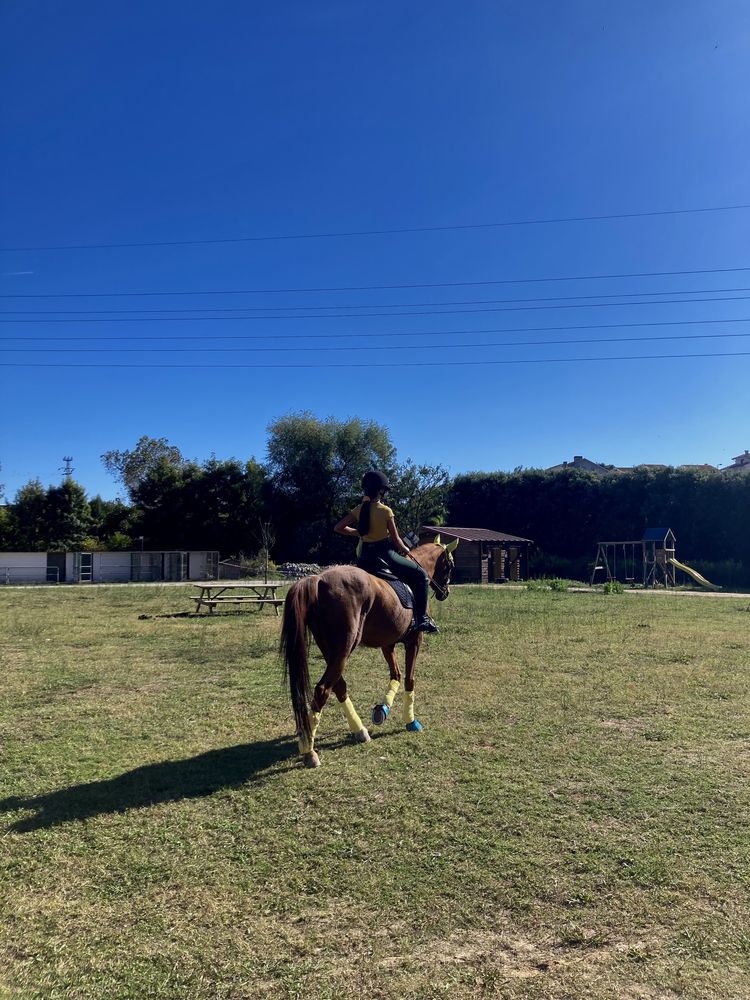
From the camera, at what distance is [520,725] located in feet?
21.1

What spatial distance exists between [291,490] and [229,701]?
33536 mm

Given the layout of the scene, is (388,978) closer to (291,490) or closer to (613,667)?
(613,667)

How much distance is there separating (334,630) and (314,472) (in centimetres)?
3496

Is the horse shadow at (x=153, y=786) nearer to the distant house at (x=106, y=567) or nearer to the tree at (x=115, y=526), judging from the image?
the distant house at (x=106, y=567)

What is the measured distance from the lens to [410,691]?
21.6 feet

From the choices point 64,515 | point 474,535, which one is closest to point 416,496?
point 474,535

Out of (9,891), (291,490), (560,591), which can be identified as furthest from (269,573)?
(9,891)

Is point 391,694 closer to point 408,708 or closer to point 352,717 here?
point 408,708

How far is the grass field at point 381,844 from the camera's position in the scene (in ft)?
9.41

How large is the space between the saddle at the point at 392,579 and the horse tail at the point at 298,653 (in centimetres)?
108

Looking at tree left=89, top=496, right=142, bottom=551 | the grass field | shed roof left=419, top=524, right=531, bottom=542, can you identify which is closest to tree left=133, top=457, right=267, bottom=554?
tree left=89, top=496, right=142, bottom=551

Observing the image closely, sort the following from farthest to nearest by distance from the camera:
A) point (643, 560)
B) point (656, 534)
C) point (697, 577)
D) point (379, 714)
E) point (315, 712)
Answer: point (643, 560) → point (656, 534) → point (697, 577) → point (379, 714) → point (315, 712)

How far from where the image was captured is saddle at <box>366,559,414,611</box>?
6.38 m

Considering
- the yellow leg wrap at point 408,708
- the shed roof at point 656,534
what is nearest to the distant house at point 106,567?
the shed roof at point 656,534
